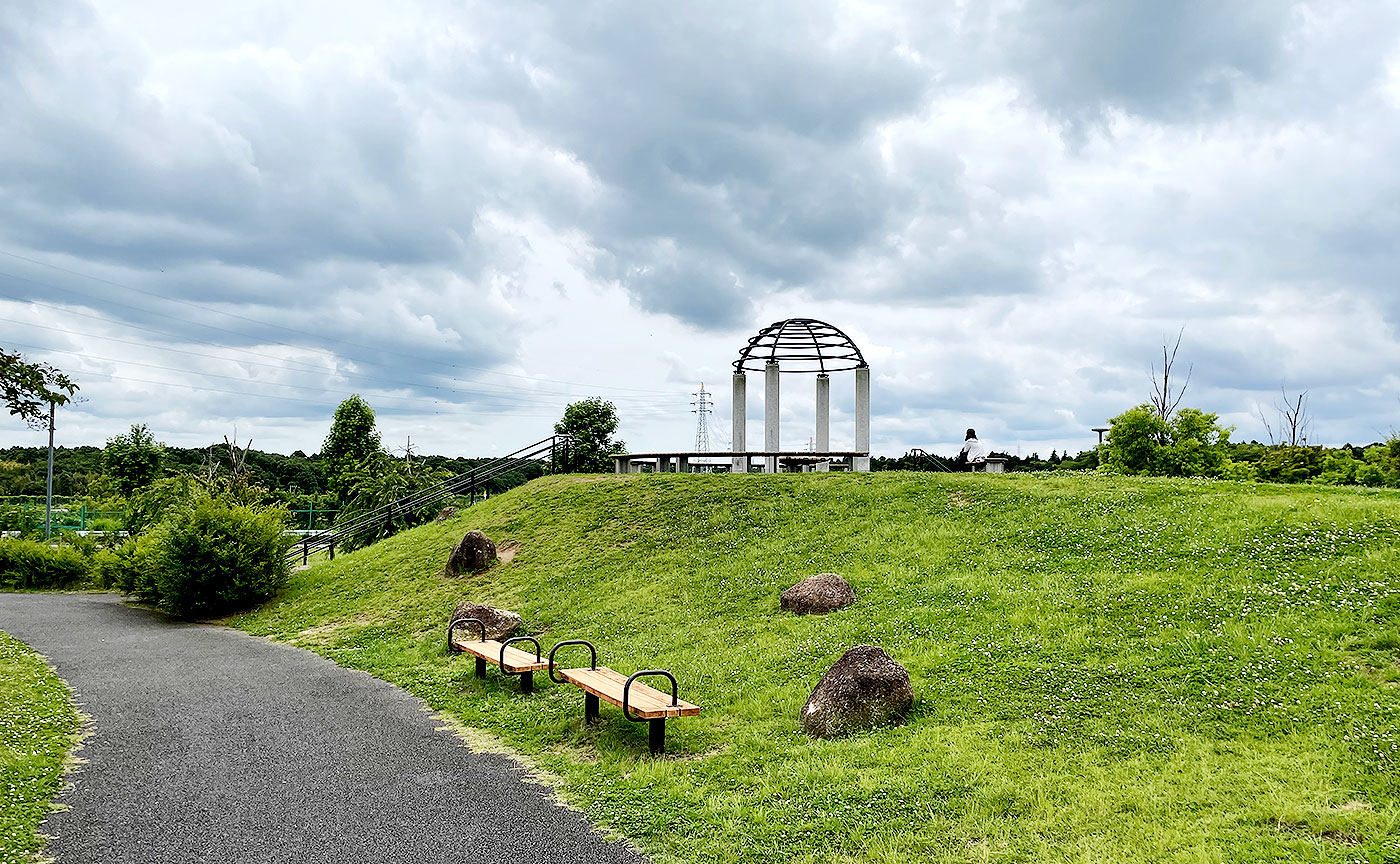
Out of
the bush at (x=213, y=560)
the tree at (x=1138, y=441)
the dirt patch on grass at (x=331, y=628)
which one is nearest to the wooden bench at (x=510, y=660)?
the dirt patch on grass at (x=331, y=628)

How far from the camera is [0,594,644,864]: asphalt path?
6.98m

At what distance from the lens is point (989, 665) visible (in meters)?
10.4

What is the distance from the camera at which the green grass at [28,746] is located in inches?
282

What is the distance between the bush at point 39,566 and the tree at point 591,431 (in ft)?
57.2

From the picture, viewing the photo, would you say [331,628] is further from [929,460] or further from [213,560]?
[929,460]

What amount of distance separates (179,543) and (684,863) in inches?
801

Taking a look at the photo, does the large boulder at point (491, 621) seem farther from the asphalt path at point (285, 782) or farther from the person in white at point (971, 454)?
the person in white at point (971, 454)

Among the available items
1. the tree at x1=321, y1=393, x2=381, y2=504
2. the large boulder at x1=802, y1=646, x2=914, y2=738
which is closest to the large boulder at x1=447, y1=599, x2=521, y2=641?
the large boulder at x1=802, y1=646, x2=914, y2=738

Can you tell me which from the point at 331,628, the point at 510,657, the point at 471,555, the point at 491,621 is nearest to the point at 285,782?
the point at 510,657

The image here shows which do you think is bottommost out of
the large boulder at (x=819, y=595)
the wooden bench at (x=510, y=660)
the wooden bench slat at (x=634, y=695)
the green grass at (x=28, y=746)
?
the green grass at (x=28, y=746)

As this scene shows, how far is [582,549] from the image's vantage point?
20.6 meters

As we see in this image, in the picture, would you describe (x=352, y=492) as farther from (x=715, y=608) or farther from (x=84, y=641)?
(x=715, y=608)

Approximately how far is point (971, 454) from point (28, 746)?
20.7 m

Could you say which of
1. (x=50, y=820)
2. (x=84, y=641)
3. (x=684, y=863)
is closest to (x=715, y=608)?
(x=684, y=863)
